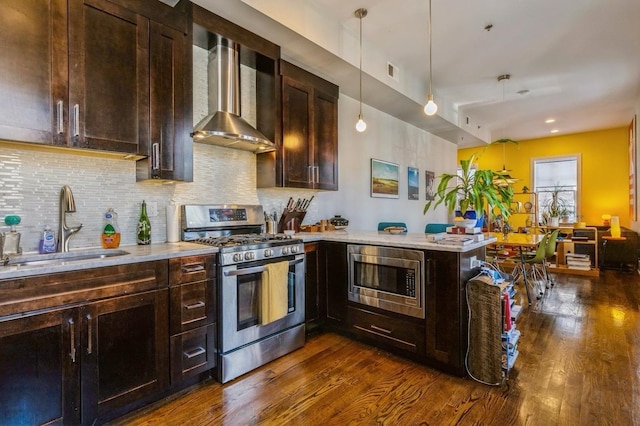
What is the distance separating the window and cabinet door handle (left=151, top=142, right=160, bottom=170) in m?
8.14

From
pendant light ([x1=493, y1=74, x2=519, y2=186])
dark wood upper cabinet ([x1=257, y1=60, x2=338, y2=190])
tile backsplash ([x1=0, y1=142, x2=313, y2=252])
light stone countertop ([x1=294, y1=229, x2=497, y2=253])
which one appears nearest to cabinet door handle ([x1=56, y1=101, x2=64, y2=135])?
tile backsplash ([x1=0, y1=142, x2=313, y2=252])

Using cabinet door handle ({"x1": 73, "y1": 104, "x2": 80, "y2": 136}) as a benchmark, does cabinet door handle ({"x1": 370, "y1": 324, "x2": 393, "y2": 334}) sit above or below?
below

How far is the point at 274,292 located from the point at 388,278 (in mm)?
916

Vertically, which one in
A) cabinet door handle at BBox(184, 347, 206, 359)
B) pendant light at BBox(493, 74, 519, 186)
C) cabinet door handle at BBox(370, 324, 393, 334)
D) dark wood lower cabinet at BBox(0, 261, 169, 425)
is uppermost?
pendant light at BBox(493, 74, 519, 186)

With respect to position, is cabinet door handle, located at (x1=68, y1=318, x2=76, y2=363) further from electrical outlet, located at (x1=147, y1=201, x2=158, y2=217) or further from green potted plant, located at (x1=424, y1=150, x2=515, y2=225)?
green potted plant, located at (x1=424, y1=150, x2=515, y2=225)

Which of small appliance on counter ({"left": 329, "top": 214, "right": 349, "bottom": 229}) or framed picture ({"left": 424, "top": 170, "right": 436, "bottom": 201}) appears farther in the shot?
framed picture ({"left": 424, "top": 170, "right": 436, "bottom": 201})

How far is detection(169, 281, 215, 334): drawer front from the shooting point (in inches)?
77.7

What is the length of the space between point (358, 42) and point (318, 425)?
3404 mm

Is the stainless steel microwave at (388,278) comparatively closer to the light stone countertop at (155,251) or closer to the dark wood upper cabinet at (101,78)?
the light stone countertop at (155,251)

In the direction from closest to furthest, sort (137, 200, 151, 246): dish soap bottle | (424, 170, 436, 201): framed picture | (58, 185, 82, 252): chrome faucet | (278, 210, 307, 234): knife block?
(58, 185, 82, 252): chrome faucet < (137, 200, 151, 246): dish soap bottle < (278, 210, 307, 234): knife block < (424, 170, 436, 201): framed picture

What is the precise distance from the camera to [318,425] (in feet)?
5.69

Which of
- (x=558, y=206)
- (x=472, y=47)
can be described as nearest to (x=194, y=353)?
(x=472, y=47)

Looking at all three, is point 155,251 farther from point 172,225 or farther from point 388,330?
point 388,330

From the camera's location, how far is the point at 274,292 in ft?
7.88
